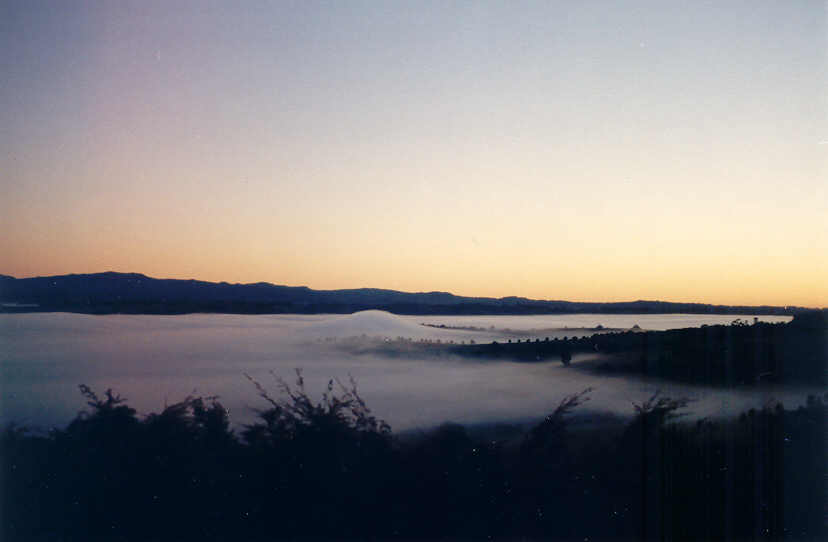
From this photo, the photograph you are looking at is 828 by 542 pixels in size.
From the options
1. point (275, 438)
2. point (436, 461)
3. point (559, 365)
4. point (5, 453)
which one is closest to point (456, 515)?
point (436, 461)

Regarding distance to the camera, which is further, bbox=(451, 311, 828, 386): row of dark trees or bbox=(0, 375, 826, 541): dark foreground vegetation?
bbox=(451, 311, 828, 386): row of dark trees

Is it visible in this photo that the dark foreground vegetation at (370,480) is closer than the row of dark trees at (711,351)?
Yes

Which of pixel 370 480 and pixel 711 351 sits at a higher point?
pixel 711 351

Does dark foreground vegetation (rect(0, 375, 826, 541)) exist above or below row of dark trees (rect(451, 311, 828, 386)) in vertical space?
below

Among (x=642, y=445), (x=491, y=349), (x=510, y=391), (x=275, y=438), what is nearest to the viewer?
(x=275, y=438)

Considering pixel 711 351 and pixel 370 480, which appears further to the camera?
pixel 711 351

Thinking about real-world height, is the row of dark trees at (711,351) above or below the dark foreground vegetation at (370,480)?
above

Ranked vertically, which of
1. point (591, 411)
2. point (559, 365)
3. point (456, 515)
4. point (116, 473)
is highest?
point (559, 365)

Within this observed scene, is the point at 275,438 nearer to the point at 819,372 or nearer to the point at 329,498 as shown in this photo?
the point at 329,498
